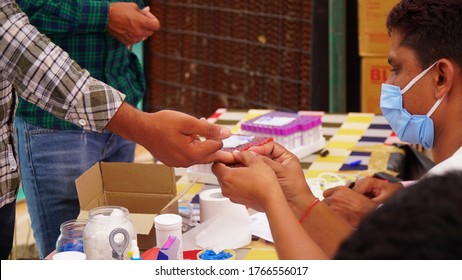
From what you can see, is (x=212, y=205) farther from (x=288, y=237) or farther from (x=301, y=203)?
(x=288, y=237)

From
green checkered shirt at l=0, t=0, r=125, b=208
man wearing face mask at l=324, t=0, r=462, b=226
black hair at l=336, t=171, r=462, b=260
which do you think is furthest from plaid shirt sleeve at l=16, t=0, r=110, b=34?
black hair at l=336, t=171, r=462, b=260

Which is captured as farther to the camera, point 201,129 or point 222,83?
point 222,83

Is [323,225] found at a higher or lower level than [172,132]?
lower

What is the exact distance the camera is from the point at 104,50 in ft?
9.29

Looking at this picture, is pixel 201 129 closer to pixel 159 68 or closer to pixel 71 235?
pixel 71 235

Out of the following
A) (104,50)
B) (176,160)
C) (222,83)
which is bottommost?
(222,83)

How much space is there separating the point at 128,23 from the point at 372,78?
2397 mm

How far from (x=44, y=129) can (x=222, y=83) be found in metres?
3.22

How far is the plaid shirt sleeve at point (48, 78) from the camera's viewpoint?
204 centimetres

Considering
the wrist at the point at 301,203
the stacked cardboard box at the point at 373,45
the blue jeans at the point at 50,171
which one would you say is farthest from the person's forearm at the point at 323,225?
the stacked cardboard box at the point at 373,45

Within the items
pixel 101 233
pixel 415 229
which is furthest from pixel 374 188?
pixel 415 229

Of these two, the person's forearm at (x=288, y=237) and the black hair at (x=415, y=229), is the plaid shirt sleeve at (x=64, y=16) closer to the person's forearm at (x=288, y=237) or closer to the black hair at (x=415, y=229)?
the person's forearm at (x=288, y=237)

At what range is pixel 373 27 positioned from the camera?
4.73m

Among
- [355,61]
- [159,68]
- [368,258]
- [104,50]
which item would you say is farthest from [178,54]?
[368,258]
